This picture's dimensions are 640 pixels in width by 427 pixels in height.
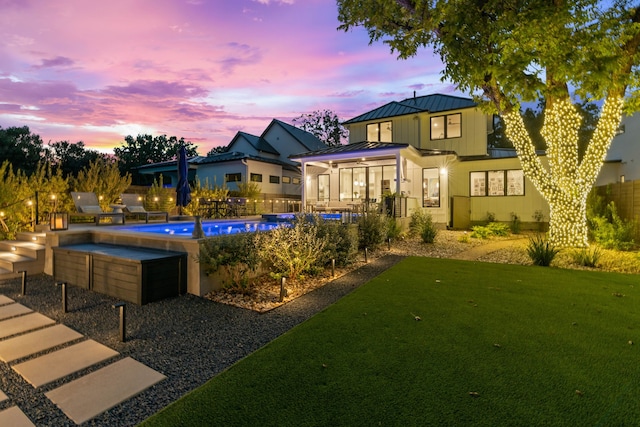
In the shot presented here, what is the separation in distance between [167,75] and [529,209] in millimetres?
18328

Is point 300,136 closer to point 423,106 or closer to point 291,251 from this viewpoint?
point 423,106

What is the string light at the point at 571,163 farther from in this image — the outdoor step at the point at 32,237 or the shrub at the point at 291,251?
the outdoor step at the point at 32,237

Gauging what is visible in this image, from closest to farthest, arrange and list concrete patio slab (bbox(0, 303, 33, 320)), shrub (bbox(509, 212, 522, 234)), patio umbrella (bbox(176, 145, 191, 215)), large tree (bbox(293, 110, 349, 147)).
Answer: concrete patio slab (bbox(0, 303, 33, 320)) < patio umbrella (bbox(176, 145, 191, 215)) < shrub (bbox(509, 212, 522, 234)) < large tree (bbox(293, 110, 349, 147))

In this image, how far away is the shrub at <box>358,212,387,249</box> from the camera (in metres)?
8.73

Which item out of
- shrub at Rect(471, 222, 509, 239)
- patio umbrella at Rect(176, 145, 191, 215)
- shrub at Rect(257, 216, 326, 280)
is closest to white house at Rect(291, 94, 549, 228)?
shrub at Rect(471, 222, 509, 239)

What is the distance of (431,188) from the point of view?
16.1m

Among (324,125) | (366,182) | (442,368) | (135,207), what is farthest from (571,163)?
(324,125)

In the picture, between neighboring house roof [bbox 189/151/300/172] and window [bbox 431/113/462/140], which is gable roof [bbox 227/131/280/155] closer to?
neighboring house roof [bbox 189/151/300/172]

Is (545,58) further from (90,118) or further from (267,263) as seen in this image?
(90,118)

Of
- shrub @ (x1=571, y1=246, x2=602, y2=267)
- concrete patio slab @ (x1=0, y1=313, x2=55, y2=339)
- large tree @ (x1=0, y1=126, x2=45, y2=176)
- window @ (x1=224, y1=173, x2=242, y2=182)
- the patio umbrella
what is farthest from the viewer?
window @ (x1=224, y1=173, x2=242, y2=182)

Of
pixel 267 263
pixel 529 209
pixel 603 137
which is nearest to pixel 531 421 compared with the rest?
pixel 267 263

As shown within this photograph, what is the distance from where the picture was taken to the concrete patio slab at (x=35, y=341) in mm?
3123

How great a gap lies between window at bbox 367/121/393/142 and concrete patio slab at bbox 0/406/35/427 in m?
17.7

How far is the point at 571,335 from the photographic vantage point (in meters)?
3.44
